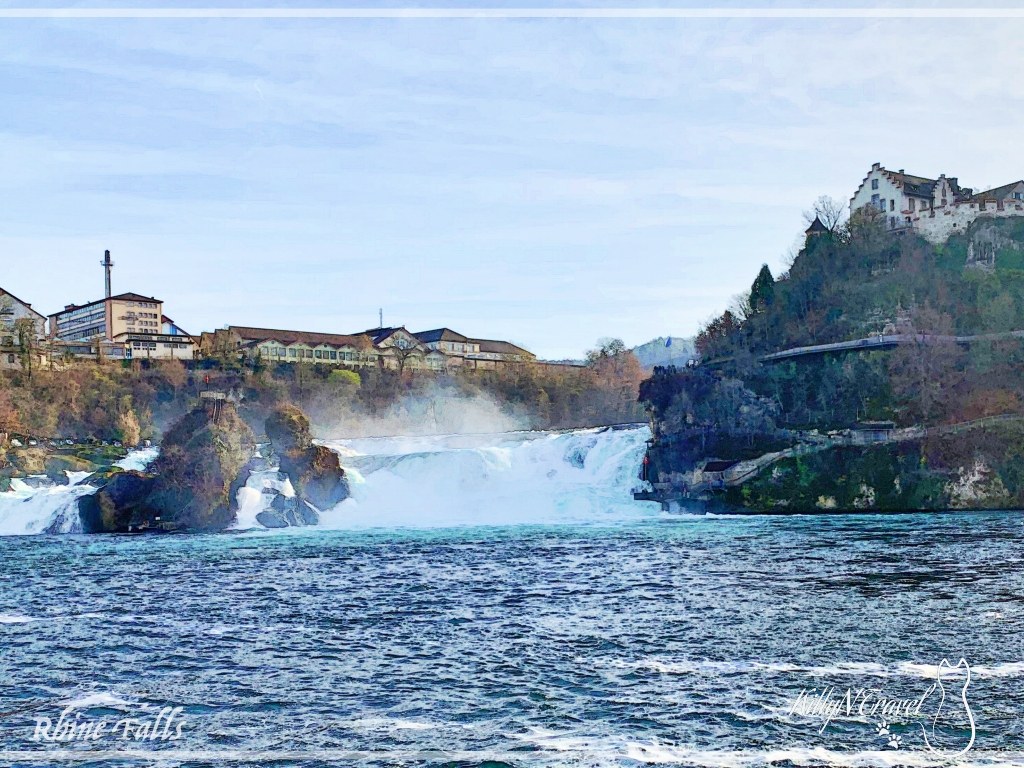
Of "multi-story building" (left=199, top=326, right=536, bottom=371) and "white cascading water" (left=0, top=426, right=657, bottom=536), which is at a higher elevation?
"multi-story building" (left=199, top=326, right=536, bottom=371)

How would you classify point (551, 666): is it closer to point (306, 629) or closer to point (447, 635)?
point (447, 635)

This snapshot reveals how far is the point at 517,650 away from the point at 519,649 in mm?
105

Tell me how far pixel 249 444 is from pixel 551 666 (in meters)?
40.9

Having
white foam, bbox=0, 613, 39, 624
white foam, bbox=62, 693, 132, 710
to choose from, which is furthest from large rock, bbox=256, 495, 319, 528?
white foam, bbox=62, 693, 132, 710

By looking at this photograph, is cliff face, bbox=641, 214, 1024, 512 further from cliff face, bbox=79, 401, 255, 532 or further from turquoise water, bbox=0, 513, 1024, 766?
cliff face, bbox=79, 401, 255, 532

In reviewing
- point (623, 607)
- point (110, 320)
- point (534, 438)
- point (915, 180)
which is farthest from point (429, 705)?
point (110, 320)

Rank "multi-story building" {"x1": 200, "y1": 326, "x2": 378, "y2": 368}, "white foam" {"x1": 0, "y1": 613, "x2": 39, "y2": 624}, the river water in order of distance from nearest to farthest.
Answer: the river water → "white foam" {"x1": 0, "y1": 613, "x2": 39, "y2": 624} → "multi-story building" {"x1": 200, "y1": 326, "x2": 378, "y2": 368}

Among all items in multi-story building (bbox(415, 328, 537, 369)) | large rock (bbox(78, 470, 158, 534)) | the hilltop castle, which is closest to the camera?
large rock (bbox(78, 470, 158, 534))

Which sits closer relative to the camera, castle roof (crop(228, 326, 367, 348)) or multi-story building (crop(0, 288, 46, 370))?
multi-story building (crop(0, 288, 46, 370))

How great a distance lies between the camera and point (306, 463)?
59781mm

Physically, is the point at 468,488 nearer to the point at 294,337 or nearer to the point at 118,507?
the point at 118,507

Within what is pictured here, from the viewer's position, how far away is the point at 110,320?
126 m

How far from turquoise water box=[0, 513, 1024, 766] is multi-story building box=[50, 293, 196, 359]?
259 feet

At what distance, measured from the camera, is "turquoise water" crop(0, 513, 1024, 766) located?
16734 millimetres
